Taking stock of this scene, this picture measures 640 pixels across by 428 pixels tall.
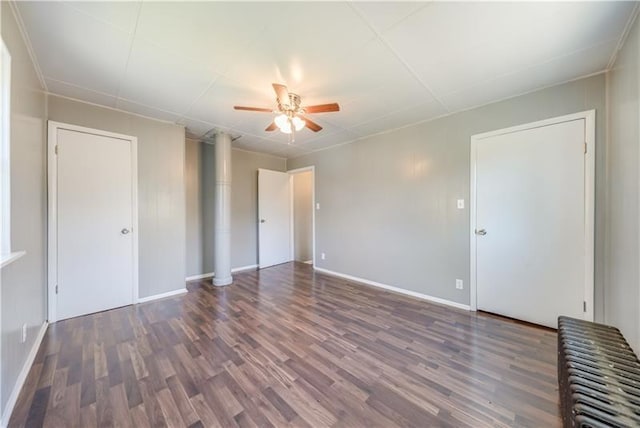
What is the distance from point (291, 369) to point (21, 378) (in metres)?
1.85

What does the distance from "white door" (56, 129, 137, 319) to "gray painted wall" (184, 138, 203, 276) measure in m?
1.09

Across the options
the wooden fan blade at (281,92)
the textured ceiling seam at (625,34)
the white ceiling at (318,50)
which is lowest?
the wooden fan blade at (281,92)

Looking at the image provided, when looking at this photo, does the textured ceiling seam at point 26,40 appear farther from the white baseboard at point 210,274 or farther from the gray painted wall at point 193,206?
the white baseboard at point 210,274

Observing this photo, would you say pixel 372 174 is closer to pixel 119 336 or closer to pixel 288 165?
pixel 288 165

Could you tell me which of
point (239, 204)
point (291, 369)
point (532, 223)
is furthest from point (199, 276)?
point (532, 223)

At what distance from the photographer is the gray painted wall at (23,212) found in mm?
1450

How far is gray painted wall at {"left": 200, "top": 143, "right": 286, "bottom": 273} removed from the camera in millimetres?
4281

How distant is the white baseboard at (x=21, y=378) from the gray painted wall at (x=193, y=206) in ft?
6.36

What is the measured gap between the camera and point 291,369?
5.92 ft

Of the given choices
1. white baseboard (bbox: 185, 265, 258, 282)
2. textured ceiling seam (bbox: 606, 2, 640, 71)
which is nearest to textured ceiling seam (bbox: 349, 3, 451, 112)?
textured ceiling seam (bbox: 606, 2, 640, 71)

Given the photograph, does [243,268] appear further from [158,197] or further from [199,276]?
[158,197]

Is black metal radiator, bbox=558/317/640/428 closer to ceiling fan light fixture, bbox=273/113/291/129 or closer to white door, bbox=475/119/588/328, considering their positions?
white door, bbox=475/119/588/328

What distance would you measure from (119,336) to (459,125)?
4.38m

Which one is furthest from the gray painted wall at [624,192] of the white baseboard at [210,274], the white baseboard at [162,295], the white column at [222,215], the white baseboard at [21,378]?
the white baseboard at [210,274]
